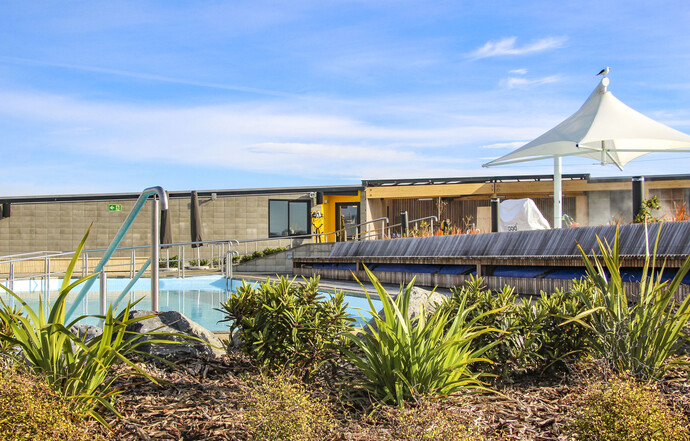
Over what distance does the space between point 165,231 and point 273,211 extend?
6.24 meters

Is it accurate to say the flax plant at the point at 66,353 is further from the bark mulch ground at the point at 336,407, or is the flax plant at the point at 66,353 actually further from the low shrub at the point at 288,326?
the low shrub at the point at 288,326

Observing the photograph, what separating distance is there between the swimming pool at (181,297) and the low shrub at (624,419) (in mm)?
4208

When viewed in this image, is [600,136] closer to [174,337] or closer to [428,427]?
[174,337]

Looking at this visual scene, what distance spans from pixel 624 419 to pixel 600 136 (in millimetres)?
7922

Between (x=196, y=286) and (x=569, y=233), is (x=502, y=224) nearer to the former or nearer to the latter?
(x=569, y=233)

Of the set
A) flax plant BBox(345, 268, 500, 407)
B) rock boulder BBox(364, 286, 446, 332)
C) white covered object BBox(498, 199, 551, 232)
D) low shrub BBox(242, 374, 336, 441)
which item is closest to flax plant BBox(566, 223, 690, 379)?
flax plant BBox(345, 268, 500, 407)

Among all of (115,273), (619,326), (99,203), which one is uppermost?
(99,203)

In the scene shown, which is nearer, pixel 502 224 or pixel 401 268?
pixel 401 268

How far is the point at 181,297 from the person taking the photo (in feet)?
36.7

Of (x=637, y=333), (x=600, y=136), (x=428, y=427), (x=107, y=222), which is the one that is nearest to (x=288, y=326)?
(x=428, y=427)

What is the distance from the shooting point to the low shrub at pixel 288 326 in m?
2.85

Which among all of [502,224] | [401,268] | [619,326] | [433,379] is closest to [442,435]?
[433,379]

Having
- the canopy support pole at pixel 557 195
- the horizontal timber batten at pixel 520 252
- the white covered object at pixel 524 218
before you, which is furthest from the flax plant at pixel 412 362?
the white covered object at pixel 524 218

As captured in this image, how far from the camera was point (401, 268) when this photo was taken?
384 inches
